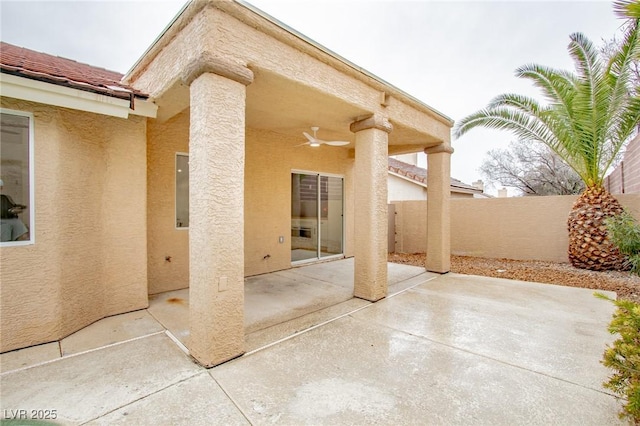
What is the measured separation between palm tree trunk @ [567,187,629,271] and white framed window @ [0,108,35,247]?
13114 mm

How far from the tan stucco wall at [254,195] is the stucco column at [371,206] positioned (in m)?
3.25

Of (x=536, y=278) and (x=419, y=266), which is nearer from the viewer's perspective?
(x=536, y=278)

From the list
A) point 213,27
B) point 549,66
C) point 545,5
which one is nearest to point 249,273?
point 213,27

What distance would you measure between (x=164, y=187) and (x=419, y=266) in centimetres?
814

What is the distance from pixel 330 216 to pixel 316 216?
2.78 ft

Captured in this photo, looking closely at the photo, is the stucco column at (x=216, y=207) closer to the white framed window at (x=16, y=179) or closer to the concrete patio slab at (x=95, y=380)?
the concrete patio slab at (x=95, y=380)

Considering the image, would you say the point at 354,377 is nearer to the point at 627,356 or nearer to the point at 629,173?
the point at 627,356

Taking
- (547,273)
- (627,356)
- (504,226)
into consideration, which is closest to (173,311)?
(627,356)

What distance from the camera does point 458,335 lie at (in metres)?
4.32

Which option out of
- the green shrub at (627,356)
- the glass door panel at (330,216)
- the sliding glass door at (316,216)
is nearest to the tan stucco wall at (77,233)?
the sliding glass door at (316,216)

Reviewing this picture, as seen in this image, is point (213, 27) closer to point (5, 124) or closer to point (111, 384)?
point (5, 124)

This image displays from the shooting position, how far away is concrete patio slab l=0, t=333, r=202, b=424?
2.73 m

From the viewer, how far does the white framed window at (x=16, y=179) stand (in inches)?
151

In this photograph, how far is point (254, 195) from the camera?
8039 mm
